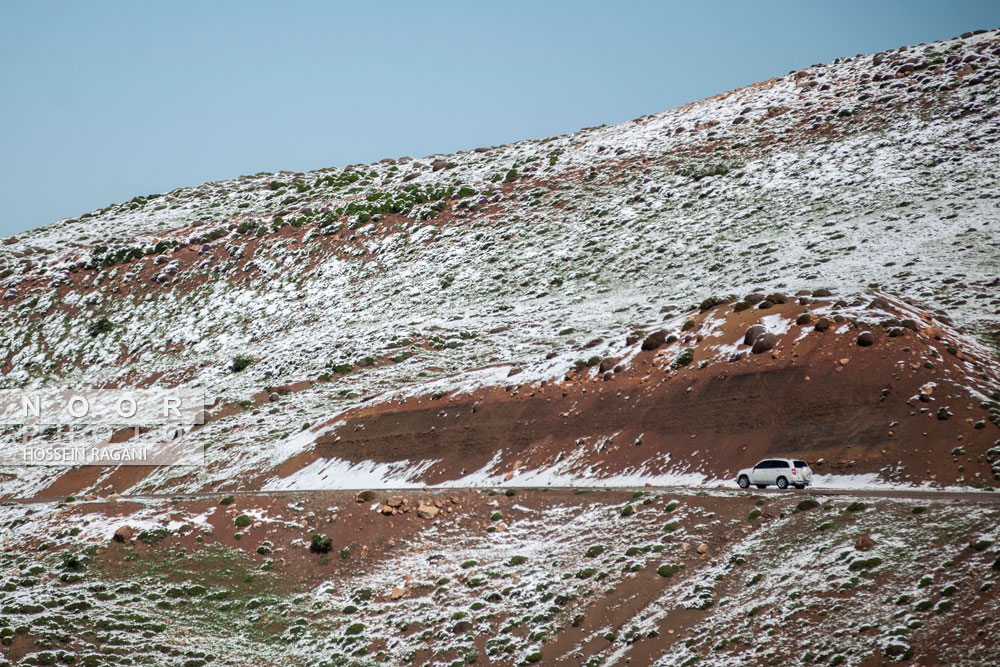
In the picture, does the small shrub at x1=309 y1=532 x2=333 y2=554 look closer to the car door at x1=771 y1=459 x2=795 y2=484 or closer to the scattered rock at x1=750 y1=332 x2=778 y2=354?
the car door at x1=771 y1=459 x2=795 y2=484

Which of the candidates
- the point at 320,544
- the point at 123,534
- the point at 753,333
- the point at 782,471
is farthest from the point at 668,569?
the point at 123,534

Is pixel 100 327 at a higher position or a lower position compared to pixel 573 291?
higher

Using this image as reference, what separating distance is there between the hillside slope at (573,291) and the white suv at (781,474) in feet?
7.28

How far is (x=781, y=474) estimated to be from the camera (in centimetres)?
3441

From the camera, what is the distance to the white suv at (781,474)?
34.2 metres

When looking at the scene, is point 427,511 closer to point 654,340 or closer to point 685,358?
point 685,358

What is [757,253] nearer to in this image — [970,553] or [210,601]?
[970,553]

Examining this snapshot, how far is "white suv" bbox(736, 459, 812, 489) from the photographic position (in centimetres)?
3422

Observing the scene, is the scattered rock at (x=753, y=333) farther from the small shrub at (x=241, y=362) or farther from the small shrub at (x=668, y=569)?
the small shrub at (x=241, y=362)

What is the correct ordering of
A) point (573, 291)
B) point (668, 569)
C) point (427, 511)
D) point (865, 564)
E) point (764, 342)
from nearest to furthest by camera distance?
point (865, 564) → point (668, 569) → point (427, 511) → point (764, 342) → point (573, 291)

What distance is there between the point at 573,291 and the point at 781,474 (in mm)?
36385

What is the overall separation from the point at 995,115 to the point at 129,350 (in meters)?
78.8

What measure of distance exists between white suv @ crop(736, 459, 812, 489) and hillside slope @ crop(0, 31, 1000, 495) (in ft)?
7.28

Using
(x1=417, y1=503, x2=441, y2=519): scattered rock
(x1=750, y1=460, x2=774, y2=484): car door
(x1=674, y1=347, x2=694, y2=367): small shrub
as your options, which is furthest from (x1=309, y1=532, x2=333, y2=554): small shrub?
(x1=674, y1=347, x2=694, y2=367): small shrub
